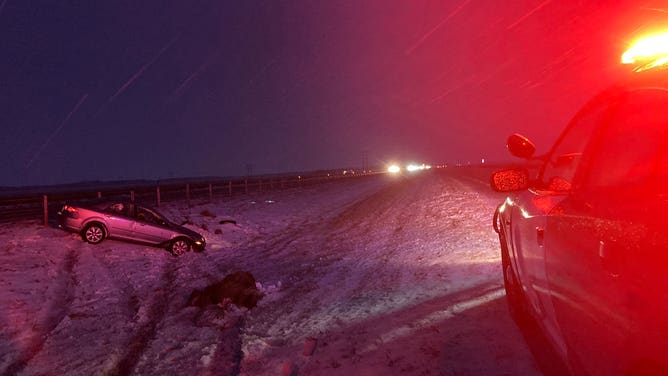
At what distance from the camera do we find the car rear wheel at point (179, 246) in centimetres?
1491

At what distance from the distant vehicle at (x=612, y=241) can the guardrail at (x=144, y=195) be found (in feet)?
50.1

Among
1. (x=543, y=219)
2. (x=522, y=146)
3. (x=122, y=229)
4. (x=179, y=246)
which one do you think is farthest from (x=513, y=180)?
(x=122, y=229)

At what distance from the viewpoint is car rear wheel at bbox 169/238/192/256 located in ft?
48.9

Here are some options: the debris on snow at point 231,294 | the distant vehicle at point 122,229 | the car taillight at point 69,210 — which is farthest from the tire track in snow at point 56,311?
the debris on snow at point 231,294

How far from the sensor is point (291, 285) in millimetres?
9273

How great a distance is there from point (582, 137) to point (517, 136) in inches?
18.9

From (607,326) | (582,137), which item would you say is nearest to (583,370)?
(607,326)

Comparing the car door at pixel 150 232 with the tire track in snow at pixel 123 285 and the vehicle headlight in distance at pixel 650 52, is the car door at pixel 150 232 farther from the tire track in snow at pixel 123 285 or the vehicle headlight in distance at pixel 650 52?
the vehicle headlight in distance at pixel 650 52

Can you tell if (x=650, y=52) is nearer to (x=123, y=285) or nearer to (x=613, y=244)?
(x=613, y=244)

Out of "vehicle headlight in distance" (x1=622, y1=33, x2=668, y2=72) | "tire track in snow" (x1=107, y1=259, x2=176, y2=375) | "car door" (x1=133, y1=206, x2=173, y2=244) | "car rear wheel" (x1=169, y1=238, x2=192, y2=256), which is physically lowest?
"tire track in snow" (x1=107, y1=259, x2=176, y2=375)

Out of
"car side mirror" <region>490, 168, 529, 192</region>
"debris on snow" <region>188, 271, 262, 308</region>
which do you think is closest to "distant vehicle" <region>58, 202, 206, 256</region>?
"debris on snow" <region>188, 271, 262, 308</region>

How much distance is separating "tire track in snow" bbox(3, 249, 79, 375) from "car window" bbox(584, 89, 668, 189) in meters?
6.36

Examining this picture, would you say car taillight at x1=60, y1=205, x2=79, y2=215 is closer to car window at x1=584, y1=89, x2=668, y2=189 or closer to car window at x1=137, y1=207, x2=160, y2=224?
car window at x1=137, y1=207, x2=160, y2=224

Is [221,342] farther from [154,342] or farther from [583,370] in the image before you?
[583,370]
